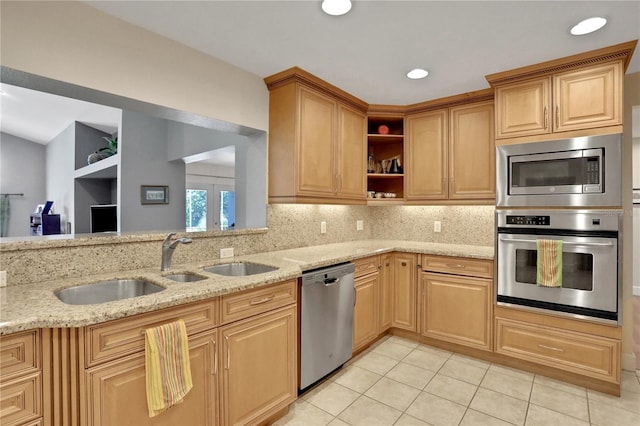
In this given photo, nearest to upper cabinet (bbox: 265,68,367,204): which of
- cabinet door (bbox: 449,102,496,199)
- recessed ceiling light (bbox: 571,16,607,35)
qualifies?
cabinet door (bbox: 449,102,496,199)

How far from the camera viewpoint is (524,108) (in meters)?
2.56

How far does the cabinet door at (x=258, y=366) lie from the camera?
5.43ft

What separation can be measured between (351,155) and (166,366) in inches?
97.7

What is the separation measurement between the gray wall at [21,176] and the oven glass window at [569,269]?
9972 millimetres

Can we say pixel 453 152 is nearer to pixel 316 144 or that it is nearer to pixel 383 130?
pixel 383 130

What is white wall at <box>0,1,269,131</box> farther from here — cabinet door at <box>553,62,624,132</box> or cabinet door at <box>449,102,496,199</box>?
cabinet door at <box>553,62,624,132</box>

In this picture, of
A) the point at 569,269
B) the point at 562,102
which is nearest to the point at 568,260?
the point at 569,269

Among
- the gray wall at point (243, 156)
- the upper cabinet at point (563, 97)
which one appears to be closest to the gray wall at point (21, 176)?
the gray wall at point (243, 156)

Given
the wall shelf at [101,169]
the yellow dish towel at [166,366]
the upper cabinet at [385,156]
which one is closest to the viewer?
the yellow dish towel at [166,366]

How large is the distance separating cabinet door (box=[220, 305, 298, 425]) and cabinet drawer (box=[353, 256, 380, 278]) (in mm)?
862

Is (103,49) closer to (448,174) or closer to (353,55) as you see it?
(353,55)

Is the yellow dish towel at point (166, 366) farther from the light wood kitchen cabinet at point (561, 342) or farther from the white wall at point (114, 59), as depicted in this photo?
the light wood kitchen cabinet at point (561, 342)

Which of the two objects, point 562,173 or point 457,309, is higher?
point 562,173

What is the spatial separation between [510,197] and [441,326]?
1.33 meters
